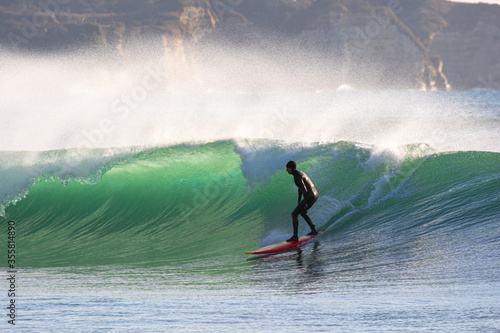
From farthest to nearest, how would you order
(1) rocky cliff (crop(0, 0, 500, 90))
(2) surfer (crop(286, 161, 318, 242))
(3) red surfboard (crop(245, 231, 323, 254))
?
(1) rocky cliff (crop(0, 0, 500, 90)) < (2) surfer (crop(286, 161, 318, 242)) < (3) red surfboard (crop(245, 231, 323, 254))

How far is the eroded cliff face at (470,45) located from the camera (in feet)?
454

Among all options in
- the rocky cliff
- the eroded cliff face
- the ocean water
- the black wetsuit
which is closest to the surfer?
the black wetsuit

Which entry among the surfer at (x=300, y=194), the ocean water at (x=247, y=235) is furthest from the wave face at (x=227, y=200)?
the surfer at (x=300, y=194)

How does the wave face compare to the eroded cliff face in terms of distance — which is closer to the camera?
the wave face

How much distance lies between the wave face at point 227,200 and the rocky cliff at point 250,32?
2467 inches

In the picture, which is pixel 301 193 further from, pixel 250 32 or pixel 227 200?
pixel 250 32

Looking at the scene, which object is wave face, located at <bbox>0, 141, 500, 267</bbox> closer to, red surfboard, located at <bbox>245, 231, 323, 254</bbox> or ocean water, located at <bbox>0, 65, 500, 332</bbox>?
ocean water, located at <bbox>0, 65, 500, 332</bbox>

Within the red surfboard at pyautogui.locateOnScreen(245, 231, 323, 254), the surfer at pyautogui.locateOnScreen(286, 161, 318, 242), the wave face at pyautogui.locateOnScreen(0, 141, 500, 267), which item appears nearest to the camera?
the red surfboard at pyautogui.locateOnScreen(245, 231, 323, 254)

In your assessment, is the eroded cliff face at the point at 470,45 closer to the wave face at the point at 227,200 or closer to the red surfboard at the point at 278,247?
the wave face at the point at 227,200

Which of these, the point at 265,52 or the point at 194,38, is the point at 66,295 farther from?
the point at 265,52

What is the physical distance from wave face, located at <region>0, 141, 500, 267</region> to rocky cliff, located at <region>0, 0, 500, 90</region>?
206 ft

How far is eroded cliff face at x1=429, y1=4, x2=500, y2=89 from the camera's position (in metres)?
138

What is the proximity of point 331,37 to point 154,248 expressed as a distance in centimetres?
9637

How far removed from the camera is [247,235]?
27.9ft
